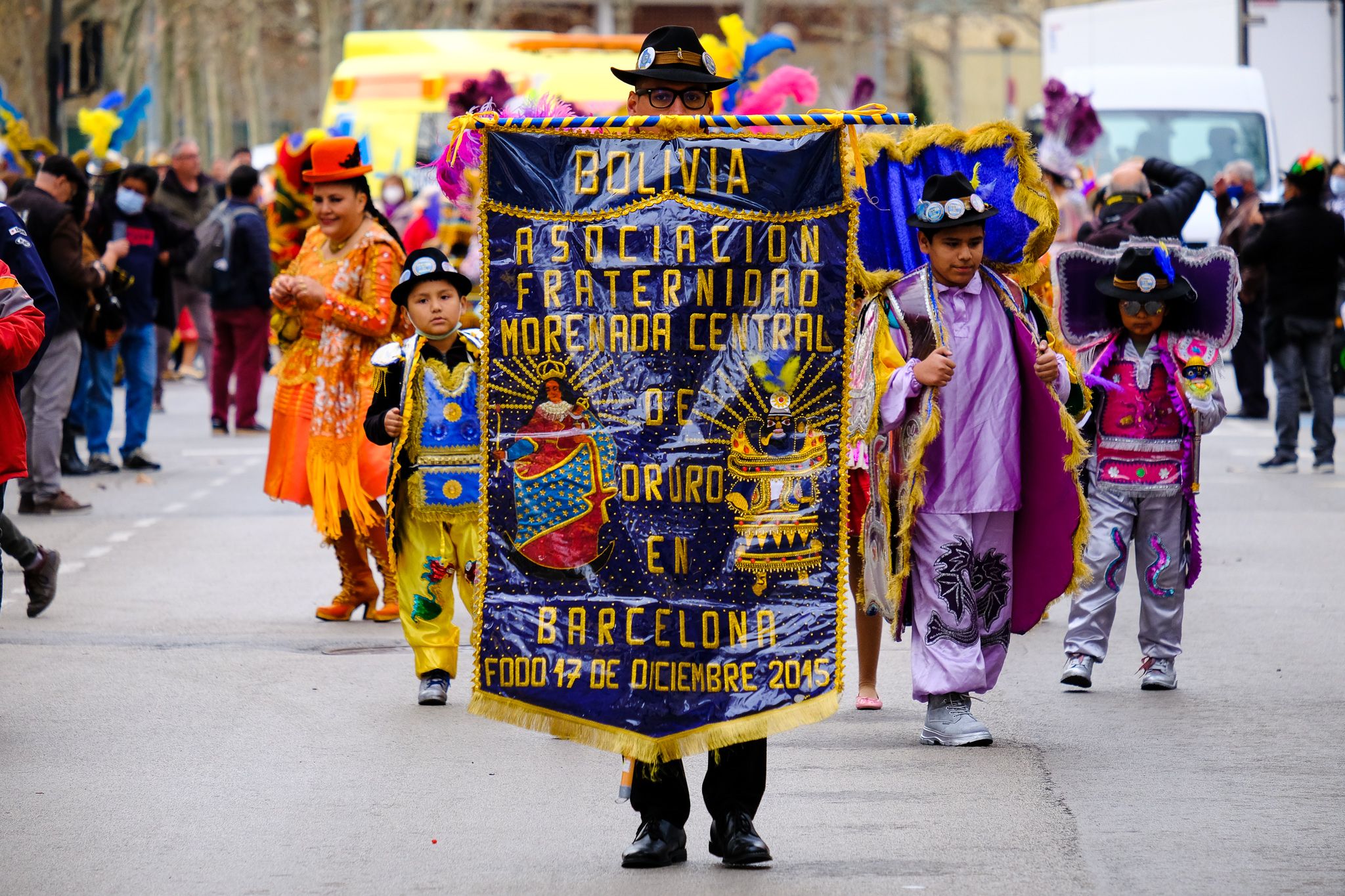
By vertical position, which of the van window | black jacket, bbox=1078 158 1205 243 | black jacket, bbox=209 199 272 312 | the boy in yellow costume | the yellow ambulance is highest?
the yellow ambulance

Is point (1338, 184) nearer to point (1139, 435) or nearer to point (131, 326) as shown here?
point (131, 326)

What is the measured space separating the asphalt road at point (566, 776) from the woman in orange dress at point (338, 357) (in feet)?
1.95

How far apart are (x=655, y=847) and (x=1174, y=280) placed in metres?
3.55

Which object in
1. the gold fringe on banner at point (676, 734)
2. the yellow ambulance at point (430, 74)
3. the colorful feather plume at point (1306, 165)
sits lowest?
the gold fringe on banner at point (676, 734)

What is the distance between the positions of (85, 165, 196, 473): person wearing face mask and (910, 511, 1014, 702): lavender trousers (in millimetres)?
9706

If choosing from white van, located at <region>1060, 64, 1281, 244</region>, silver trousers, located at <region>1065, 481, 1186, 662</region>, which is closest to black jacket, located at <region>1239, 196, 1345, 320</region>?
silver trousers, located at <region>1065, 481, 1186, 662</region>

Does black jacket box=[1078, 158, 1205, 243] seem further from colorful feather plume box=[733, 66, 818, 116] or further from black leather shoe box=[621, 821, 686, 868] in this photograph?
black leather shoe box=[621, 821, 686, 868]

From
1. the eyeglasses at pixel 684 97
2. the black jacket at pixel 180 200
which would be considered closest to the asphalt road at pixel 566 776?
the eyeglasses at pixel 684 97

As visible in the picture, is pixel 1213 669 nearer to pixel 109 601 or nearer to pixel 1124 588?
pixel 1124 588

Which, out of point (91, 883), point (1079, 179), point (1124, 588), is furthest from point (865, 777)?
point (1079, 179)

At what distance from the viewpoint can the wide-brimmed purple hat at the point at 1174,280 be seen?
8.02m

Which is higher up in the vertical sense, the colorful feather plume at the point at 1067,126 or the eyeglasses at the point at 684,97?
the colorful feather plume at the point at 1067,126

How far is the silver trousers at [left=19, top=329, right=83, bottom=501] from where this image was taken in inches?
515

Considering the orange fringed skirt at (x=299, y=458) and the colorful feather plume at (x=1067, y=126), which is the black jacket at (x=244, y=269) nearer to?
the colorful feather plume at (x=1067, y=126)
